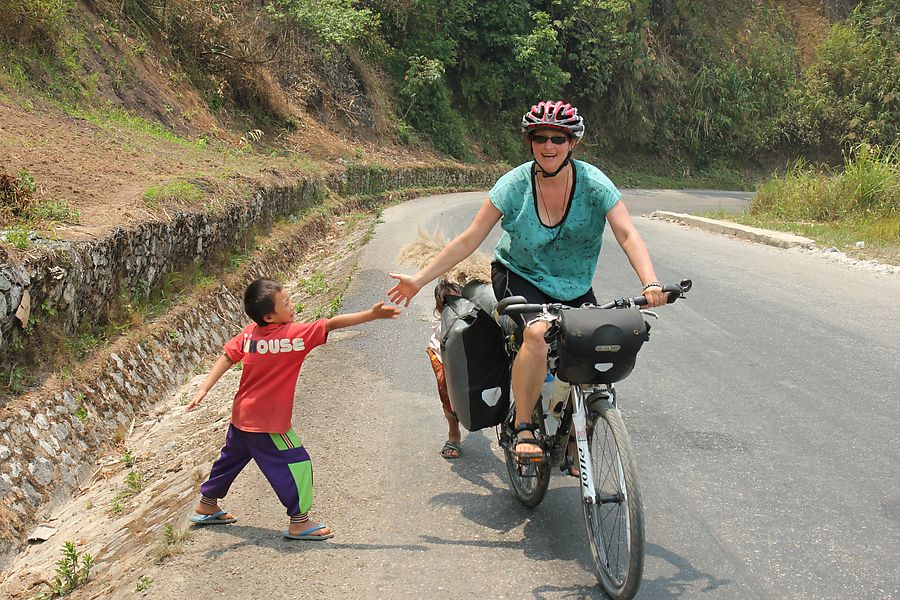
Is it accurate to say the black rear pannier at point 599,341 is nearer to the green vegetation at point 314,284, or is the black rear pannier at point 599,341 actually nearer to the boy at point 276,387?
the boy at point 276,387

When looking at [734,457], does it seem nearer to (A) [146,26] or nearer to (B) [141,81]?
(B) [141,81]

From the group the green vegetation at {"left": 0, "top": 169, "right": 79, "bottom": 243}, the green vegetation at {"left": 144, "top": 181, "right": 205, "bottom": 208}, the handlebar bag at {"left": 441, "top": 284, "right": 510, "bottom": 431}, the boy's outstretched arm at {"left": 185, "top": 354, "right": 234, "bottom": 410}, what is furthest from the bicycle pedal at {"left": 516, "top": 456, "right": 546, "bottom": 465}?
the green vegetation at {"left": 144, "top": 181, "right": 205, "bottom": 208}

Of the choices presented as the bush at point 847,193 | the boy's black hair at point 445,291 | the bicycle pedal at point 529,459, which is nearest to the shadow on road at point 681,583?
the bicycle pedal at point 529,459

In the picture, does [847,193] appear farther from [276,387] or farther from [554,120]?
[276,387]

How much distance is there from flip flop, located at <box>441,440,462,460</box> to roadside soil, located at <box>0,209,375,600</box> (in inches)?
57.9

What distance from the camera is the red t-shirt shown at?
4250mm

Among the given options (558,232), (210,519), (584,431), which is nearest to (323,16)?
(558,232)

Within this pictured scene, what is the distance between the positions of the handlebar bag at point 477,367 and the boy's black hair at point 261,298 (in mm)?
915

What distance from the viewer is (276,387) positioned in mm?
4266

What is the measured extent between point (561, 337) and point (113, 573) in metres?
2.51

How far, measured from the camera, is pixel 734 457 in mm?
5086

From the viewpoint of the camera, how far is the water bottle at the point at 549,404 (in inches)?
165

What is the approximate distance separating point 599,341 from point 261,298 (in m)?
1.69

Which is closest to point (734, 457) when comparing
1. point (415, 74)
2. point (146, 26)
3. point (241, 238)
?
point (241, 238)
